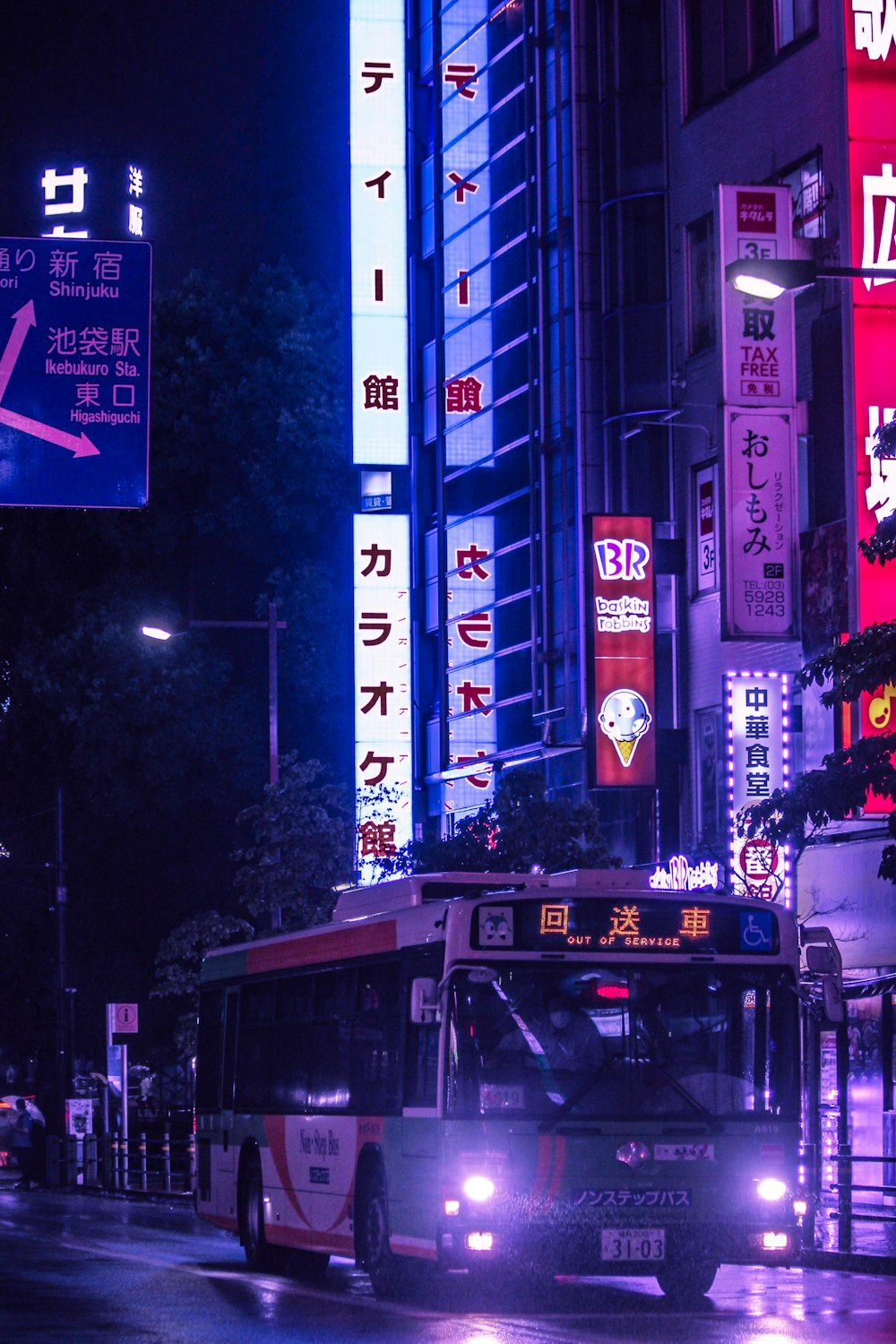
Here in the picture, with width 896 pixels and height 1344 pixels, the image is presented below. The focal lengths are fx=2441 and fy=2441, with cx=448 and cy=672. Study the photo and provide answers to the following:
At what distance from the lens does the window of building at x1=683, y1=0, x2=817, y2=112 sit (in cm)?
3164

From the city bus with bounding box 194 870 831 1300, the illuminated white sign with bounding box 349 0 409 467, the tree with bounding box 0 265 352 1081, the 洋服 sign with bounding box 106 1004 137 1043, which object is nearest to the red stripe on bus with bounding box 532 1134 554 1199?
the city bus with bounding box 194 870 831 1300

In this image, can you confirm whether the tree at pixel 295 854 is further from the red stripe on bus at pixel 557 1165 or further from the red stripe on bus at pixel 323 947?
the red stripe on bus at pixel 557 1165

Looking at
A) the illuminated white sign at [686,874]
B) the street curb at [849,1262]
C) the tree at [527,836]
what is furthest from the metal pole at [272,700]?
the street curb at [849,1262]

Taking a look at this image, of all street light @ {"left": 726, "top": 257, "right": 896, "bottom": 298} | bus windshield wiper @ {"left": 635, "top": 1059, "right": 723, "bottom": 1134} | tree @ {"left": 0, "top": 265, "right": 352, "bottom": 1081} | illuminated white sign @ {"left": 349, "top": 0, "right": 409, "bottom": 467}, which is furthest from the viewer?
tree @ {"left": 0, "top": 265, "right": 352, "bottom": 1081}

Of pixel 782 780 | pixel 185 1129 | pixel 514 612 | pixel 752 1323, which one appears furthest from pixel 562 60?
pixel 752 1323

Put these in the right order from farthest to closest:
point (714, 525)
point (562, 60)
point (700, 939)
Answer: point (562, 60), point (714, 525), point (700, 939)

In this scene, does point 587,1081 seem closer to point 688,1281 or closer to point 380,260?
point 688,1281

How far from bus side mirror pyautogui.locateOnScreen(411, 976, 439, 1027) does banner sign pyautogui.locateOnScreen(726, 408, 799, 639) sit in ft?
41.5

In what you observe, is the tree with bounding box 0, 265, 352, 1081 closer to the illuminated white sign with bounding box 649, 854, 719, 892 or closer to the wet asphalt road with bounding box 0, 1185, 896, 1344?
the illuminated white sign with bounding box 649, 854, 719, 892

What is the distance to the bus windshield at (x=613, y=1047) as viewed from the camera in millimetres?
16094

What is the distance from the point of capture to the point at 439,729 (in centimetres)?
4391

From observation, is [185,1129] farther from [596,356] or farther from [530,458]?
[596,356]

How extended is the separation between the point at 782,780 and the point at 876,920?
1968 millimetres

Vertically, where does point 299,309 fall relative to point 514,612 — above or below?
above
